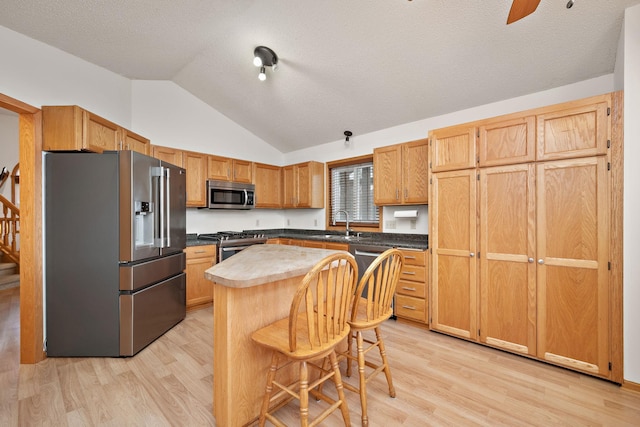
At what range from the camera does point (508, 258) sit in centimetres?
247

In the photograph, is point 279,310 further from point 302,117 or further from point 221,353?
point 302,117

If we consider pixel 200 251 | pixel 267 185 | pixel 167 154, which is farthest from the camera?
pixel 267 185

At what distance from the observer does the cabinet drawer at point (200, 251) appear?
3.55m

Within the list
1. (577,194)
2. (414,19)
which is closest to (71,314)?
(414,19)

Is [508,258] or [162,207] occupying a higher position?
[162,207]

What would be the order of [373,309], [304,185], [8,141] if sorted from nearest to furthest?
[373,309] < [304,185] < [8,141]

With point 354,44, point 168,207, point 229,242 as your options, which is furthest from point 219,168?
point 354,44

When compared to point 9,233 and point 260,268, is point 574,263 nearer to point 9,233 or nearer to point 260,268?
point 260,268

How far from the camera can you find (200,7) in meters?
2.56

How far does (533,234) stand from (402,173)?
1577 millimetres

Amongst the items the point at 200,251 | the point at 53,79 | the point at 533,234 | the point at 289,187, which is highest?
the point at 53,79

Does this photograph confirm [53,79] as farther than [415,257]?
No

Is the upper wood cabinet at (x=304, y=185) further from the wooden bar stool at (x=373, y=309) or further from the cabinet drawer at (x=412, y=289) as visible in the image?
the wooden bar stool at (x=373, y=309)

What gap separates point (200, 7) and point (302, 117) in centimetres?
186
